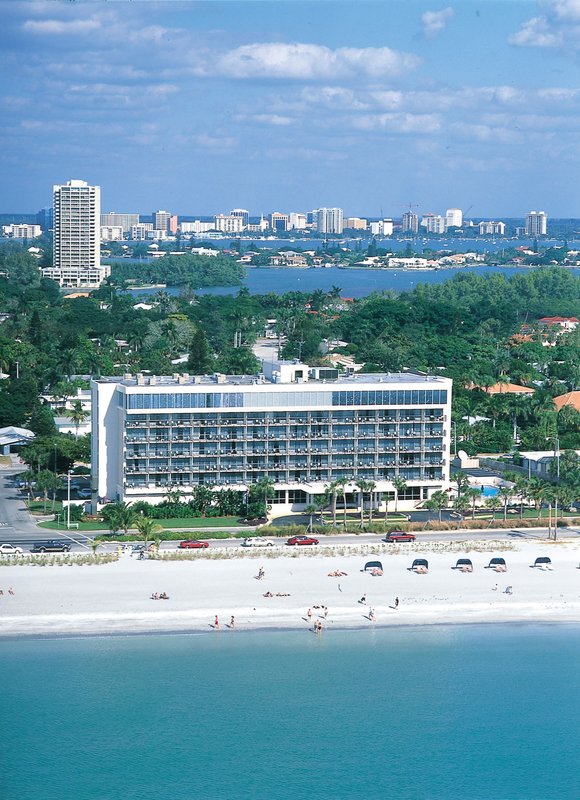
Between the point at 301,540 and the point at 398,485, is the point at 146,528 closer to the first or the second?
the point at 301,540

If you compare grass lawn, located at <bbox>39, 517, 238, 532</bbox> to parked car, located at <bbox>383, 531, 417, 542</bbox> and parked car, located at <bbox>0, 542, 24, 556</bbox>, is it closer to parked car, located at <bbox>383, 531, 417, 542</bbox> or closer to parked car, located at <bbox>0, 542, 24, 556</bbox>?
parked car, located at <bbox>0, 542, 24, 556</bbox>

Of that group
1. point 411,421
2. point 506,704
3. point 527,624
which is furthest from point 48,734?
point 411,421

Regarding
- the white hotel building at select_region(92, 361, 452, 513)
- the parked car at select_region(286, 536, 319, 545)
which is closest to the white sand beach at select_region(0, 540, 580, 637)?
the parked car at select_region(286, 536, 319, 545)

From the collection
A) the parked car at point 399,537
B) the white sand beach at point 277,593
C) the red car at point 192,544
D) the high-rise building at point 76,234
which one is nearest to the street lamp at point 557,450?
the white sand beach at point 277,593

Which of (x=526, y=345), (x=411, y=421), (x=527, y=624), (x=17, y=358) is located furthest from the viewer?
(x=526, y=345)

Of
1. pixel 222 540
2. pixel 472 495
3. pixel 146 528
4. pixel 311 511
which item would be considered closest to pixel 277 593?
pixel 146 528

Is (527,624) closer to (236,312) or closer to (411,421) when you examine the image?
(411,421)

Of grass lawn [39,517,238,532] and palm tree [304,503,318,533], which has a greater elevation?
palm tree [304,503,318,533]
